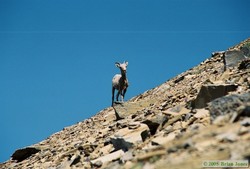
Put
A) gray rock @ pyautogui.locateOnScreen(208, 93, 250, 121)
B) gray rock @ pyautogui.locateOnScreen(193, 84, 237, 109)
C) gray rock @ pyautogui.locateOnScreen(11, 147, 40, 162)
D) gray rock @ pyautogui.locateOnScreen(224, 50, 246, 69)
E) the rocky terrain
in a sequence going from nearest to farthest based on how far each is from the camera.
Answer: the rocky terrain
gray rock @ pyautogui.locateOnScreen(208, 93, 250, 121)
gray rock @ pyautogui.locateOnScreen(193, 84, 237, 109)
gray rock @ pyautogui.locateOnScreen(224, 50, 246, 69)
gray rock @ pyautogui.locateOnScreen(11, 147, 40, 162)

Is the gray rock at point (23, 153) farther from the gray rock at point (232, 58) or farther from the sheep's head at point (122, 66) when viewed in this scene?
the gray rock at point (232, 58)

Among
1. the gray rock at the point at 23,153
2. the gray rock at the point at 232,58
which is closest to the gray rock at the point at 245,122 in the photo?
the gray rock at the point at 232,58

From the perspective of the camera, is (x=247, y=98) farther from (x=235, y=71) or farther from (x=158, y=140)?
(x=235, y=71)

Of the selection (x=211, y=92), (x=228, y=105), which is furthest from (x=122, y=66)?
(x=228, y=105)

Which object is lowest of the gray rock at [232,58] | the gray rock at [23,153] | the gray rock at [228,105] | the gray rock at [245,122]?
the gray rock at [245,122]

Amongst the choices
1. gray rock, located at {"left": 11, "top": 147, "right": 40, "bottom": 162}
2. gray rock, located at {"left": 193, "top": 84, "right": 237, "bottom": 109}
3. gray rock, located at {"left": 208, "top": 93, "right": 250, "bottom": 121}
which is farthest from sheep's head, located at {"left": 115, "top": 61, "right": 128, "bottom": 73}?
gray rock, located at {"left": 208, "top": 93, "right": 250, "bottom": 121}

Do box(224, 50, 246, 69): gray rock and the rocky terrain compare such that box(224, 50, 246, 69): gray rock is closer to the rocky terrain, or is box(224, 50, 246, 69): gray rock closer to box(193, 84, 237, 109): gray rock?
the rocky terrain

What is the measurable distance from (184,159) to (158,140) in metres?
2.04

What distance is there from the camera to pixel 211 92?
11.1 m

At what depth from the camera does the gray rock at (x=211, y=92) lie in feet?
35.7

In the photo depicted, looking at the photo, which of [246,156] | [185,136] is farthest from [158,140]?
[246,156]

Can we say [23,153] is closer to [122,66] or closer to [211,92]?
[122,66]

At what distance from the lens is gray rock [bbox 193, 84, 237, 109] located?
10.9 meters

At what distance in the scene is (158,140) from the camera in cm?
864
